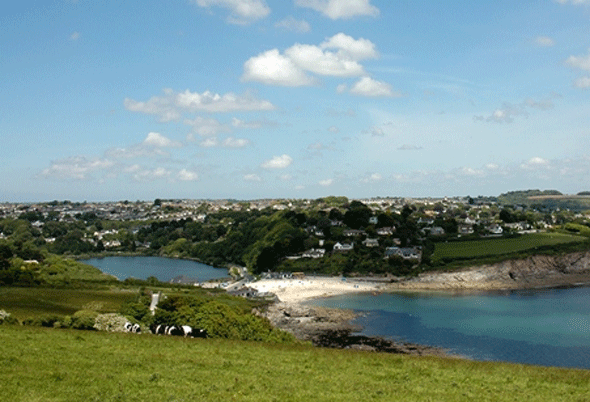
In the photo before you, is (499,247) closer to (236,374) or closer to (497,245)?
(497,245)

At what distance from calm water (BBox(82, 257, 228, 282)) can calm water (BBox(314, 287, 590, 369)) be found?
128 ft

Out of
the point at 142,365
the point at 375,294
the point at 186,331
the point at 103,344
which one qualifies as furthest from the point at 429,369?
the point at 375,294

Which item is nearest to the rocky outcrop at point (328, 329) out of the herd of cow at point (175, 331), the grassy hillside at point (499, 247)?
the herd of cow at point (175, 331)

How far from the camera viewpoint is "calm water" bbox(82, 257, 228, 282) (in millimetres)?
102588

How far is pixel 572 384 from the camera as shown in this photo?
1541 cm

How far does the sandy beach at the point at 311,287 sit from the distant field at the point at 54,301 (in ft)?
79.6

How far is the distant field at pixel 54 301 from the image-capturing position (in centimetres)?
4062

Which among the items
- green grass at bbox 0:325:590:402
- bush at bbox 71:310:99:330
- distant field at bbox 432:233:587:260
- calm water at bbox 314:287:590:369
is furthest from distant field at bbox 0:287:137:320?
distant field at bbox 432:233:587:260

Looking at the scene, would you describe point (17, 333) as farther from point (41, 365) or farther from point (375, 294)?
point (375, 294)

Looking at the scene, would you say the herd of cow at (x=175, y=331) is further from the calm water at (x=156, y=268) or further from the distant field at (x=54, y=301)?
the calm water at (x=156, y=268)

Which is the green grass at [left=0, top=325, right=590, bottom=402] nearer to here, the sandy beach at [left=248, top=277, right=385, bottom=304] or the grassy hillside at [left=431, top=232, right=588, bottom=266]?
the sandy beach at [left=248, top=277, right=385, bottom=304]

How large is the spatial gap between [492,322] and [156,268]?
79.2 meters

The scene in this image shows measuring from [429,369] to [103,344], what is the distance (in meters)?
10.2

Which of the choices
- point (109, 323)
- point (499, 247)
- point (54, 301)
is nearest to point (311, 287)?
point (499, 247)
